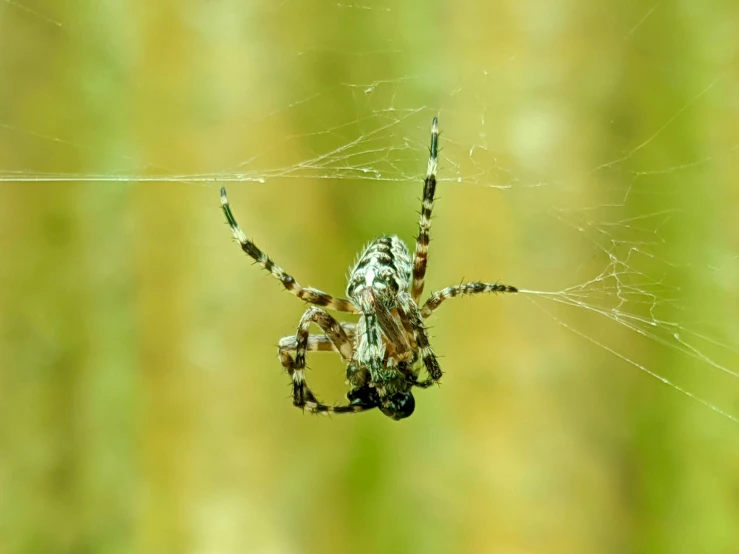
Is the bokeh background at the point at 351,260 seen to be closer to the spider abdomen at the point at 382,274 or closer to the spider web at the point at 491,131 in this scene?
the spider web at the point at 491,131

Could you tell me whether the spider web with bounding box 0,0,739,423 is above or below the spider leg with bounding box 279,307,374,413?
above

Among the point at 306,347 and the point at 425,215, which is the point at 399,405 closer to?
the point at 306,347

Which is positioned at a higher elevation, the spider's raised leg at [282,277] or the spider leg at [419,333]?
the spider's raised leg at [282,277]

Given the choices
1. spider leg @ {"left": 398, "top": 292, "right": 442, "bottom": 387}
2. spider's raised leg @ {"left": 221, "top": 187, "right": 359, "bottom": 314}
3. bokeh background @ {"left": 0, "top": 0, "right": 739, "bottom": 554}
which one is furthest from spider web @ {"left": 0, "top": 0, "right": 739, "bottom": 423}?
spider leg @ {"left": 398, "top": 292, "right": 442, "bottom": 387}

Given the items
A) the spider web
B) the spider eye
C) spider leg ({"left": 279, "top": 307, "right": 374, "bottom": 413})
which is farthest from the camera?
the spider web

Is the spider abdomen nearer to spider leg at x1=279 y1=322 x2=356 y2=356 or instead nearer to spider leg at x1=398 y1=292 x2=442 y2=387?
spider leg at x1=398 y1=292 x2=442 y2=387

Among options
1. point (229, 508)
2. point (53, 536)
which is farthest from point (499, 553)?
point (53, 536)

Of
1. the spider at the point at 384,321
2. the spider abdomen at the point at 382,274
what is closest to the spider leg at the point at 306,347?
the spider at the point at 384,321

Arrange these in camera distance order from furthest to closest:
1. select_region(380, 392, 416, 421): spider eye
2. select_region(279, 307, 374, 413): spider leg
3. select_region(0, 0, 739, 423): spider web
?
select_region(0, 0, 739, 423): spider web
select_region(279, 307, 374, 413): spider leg
select_region(380, 392, 416, 421): spider eye
